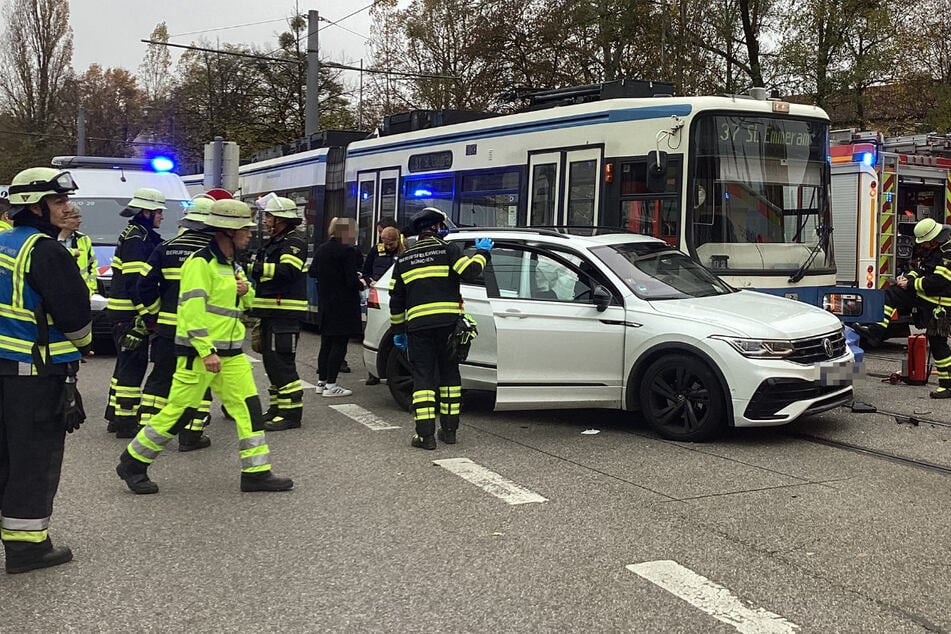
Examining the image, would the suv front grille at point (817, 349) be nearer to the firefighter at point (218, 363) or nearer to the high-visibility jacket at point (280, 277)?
the firefighter at point (218, 363)

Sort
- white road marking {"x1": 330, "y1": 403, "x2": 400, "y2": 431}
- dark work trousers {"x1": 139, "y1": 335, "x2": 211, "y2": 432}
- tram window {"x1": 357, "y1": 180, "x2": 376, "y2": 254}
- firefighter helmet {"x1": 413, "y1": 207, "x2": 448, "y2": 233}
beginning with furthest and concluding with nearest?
tram window {"x1": 357, "y1": 180, "x2": 376, "y2": 254} < white road marking {"x1": 330, "y1": 403, "x2": 400, "y2": 431} < firefighter helmet {"x1": 413, "y1": 207, "x2": 448, "y2": 233} < dark work trousers {"x1": 139, "y1": 335, "x2": 211, "y2": 432}

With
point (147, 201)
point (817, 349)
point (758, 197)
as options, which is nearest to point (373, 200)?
point (758, 197)

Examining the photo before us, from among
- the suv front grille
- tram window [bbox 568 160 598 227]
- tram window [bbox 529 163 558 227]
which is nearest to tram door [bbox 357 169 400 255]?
tram window [bbox 529 163 558 227]

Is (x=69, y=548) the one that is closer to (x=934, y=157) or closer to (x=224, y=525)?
(x=224, y=525)

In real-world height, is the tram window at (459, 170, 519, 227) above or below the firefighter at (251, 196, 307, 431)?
above

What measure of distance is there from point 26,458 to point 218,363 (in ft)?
4.50

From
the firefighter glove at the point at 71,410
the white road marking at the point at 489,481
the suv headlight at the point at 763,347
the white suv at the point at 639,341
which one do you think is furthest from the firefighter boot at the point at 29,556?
the suv headlight at the point at 763,347

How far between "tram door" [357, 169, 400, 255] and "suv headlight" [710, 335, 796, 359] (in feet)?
27.3

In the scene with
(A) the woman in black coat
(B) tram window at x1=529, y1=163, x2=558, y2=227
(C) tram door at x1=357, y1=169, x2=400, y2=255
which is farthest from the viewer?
(C) tram door at x1=357, y1=169, x2=400, y2=255

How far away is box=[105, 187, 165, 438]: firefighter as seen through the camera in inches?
290

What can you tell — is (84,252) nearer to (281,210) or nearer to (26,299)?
(281,210)

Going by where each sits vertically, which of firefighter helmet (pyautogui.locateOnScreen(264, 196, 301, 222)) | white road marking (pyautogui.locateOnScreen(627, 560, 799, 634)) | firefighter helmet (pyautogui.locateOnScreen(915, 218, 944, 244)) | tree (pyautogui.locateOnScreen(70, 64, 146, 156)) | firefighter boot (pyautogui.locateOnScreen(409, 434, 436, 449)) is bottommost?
white road marking (pyautogui.locateOnScreen(627, 560, 799, 634))

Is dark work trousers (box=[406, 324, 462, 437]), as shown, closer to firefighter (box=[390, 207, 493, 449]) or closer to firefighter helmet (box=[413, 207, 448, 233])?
firefighter (box=[390, 207, 493, 449])

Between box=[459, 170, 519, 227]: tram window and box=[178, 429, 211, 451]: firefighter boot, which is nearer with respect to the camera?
box=[178, 429, 211, 451]: firefighter boot
